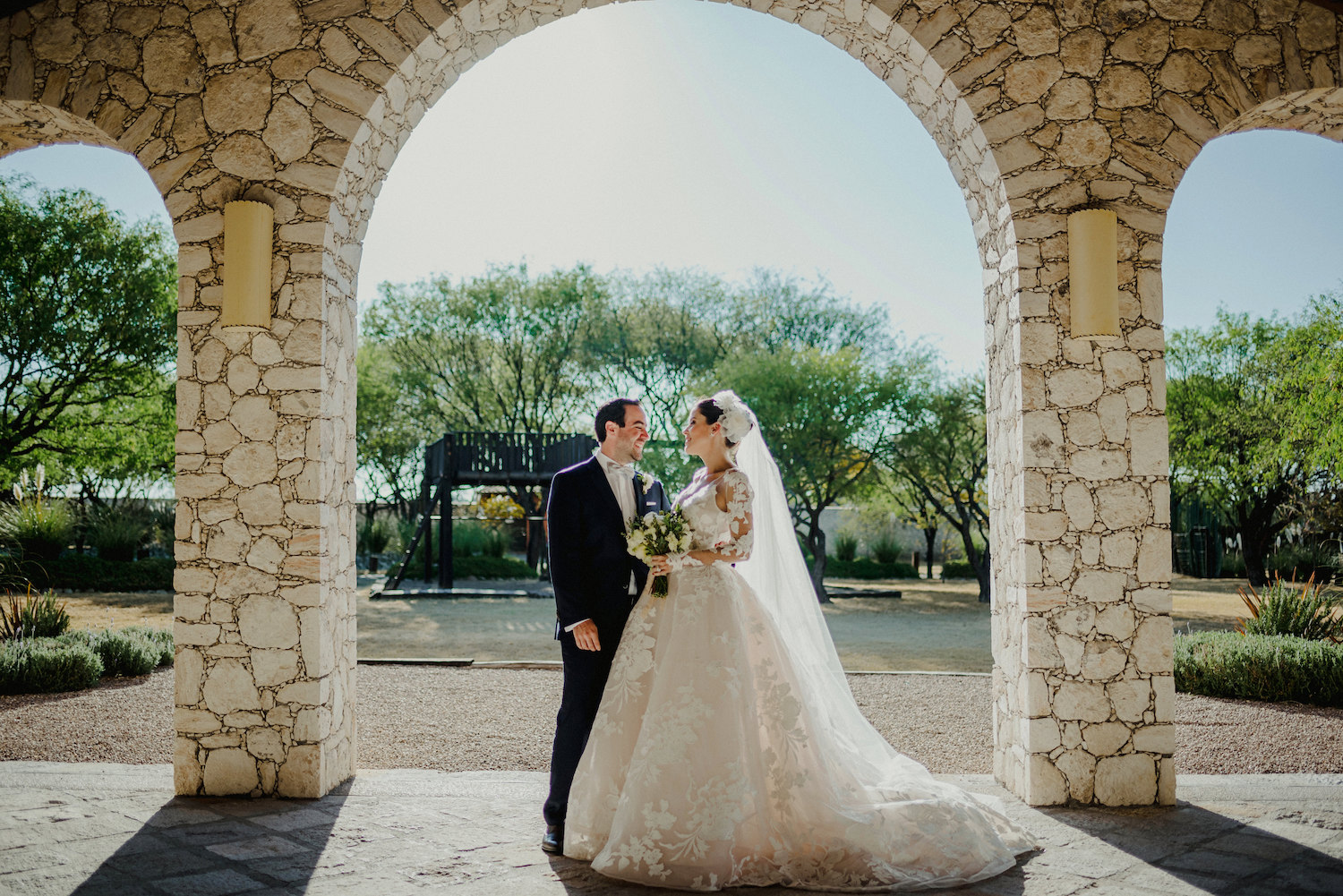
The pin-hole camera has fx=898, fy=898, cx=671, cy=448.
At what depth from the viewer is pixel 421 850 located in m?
3.61

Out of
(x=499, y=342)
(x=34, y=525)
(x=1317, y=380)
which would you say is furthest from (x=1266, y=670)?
(x=499, y=342)

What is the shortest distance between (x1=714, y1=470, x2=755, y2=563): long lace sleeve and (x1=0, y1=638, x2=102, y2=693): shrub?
21.7 ft

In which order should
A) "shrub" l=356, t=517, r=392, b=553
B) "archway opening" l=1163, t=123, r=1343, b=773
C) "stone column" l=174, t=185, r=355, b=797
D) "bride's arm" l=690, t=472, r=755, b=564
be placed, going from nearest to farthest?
"bride's arm" l=690, t=472, r=755, b=564 → "stone column" l=174, t=185, r=355, b=797 → "archway opening" l=1163, t=123, r=1343, b=773 → "shrub" l=356, t=517, r=392, b=553

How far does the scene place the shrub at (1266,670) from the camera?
6973 millimetres

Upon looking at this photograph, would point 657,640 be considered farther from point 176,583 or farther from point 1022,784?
point 176,583

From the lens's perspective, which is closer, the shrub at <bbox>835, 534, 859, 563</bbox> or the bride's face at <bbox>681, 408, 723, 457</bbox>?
the bride's face at <bbox>681, 408, 723, 457</bbox>

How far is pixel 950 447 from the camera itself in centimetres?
1883

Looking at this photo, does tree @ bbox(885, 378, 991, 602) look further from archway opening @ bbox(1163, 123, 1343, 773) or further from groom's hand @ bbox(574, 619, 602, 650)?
groom's hand @ bbox(574, 619, 602, 650)

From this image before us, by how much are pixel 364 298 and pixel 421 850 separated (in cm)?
2433

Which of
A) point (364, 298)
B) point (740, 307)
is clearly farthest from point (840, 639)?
point (364, 298)

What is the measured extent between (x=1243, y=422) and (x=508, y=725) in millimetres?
17974

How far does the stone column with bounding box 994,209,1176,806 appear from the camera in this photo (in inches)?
169

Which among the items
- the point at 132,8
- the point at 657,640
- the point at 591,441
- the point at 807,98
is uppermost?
the point at 807,98

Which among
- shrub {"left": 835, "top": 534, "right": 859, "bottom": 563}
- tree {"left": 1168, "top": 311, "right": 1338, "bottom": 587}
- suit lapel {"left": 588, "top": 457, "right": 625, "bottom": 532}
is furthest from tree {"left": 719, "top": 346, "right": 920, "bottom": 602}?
suit lapel {"left": 588, "top": 457, "right": 625, "bottom": 532}
